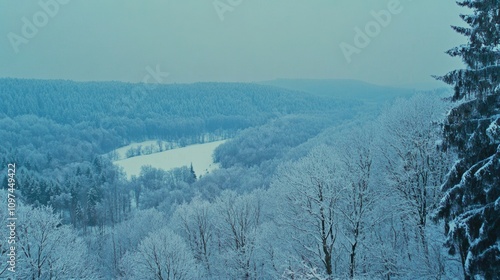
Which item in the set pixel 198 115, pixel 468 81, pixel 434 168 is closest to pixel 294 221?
pixel 434 168

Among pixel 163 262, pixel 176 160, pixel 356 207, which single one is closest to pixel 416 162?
pixel 356 207

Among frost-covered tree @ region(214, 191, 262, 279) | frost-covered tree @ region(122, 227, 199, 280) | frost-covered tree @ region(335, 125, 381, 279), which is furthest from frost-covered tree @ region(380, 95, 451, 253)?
frost-covered tree @ region(122, 227, 199, 280)

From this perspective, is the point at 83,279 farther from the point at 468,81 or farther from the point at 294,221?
the point at 468,81

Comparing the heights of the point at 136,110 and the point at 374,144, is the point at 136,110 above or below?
above

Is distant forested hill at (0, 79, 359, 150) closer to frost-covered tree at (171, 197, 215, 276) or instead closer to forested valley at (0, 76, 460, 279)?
forested valley at (0, 76, 460, 279)

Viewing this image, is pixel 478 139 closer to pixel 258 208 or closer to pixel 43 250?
pixel 43 250
